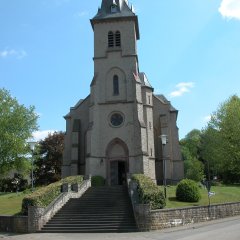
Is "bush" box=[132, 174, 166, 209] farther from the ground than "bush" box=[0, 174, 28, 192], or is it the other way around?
"bush" box=[0, 174, 28, 192]

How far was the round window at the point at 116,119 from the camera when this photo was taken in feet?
139

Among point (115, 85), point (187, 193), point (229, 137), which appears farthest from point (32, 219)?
point (229, 137)

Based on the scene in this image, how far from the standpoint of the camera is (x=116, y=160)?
4191 cm

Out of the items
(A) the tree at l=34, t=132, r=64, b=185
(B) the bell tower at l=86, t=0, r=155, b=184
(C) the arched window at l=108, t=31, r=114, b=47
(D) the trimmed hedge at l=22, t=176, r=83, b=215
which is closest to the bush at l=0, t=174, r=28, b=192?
(A) the tree at l=34, t=132, r=64, b=185

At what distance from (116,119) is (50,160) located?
75.3 feet

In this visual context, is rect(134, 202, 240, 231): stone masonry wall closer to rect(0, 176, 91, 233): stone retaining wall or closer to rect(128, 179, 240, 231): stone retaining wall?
rect(128, 179, 240, 231): stone retaining wall

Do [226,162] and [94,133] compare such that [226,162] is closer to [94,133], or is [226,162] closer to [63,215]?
[94,133]

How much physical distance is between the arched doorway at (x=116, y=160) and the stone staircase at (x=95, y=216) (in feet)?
34.1

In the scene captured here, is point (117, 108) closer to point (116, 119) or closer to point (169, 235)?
point (116, 119)

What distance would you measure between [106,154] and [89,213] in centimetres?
1545

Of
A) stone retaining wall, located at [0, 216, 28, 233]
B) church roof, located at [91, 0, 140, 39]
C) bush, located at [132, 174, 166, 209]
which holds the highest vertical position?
church roof, located at [91, 0, 140, 39]

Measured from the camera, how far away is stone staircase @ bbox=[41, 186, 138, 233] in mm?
23875

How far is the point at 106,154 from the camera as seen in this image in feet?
137

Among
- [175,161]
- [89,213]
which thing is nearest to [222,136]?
[175,161]
